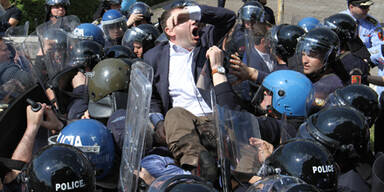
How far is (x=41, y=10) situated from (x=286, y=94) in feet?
42.7

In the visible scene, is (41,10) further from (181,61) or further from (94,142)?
(94,142)

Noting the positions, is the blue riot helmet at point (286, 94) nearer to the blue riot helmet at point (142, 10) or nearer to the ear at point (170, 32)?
the ear at point (170, 32)

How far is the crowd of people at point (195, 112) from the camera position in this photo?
2.96m

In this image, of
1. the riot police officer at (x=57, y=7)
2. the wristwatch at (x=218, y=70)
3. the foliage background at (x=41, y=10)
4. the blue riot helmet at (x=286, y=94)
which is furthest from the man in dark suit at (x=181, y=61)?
the foliage background at (x=41, y=10)

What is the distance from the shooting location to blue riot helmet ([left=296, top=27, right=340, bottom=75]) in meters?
5.15

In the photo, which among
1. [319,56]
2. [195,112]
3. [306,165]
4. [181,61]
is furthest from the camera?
[319,56]


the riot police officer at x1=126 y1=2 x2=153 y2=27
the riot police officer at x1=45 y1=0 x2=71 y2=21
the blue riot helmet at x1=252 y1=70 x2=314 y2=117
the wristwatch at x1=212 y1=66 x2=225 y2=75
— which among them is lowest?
the riot police officer at x1=126 y1=2 x2=153 y2=27

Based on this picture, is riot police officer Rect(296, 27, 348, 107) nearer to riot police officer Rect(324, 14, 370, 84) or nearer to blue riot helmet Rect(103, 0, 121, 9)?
riot police officer Rect(324, 14, 370, 84)

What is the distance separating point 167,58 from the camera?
491 centimetres

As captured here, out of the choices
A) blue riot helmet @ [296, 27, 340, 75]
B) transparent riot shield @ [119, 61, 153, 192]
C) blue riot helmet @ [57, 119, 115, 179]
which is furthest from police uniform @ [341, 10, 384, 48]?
transparent riot shield @ [119, 61, 153, 192]

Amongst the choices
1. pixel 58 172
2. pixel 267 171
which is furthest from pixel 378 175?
pixel 58 172

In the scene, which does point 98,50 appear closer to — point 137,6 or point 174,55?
point 174,55

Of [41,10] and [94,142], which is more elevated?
[94,142]

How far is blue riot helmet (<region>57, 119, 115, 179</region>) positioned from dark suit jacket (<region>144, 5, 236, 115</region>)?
1095 millimetres
